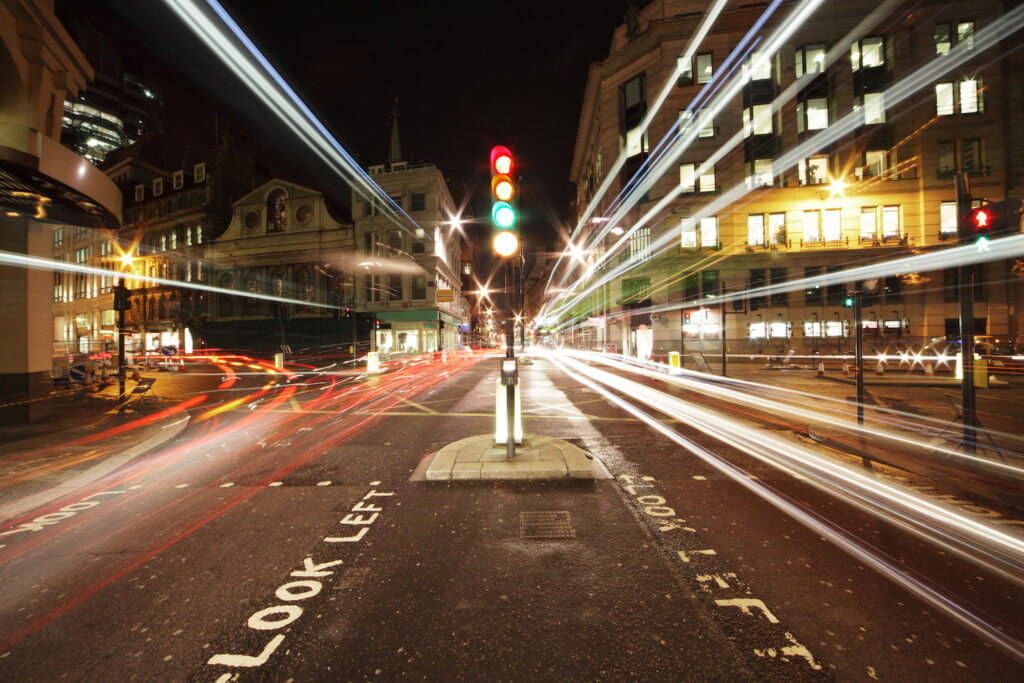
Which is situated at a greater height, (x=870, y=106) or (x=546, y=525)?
(x=870, y=106)

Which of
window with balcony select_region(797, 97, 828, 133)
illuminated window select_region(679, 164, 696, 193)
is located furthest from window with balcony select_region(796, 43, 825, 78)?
illuminated window select_region(679, 164, 696, 193)

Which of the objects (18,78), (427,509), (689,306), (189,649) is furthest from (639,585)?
(689,306)

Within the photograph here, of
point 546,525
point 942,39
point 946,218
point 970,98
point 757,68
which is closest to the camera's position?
point 546,525

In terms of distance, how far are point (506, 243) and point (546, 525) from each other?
11.8ft

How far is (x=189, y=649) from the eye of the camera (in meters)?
2.39

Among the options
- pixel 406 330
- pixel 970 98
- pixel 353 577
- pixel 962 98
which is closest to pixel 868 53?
pixel 962 98

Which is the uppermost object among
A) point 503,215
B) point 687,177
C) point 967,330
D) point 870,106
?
point 870,106

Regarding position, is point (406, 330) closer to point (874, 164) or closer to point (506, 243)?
point (506, 243)

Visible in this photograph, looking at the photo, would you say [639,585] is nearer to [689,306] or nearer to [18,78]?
[18,78]

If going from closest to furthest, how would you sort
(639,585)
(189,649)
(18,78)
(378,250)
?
1. (189,649)
2. (639,585)
3. (18,78)
4. (378,250)

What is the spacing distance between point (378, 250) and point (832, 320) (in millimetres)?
38071

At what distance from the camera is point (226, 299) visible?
3828cm

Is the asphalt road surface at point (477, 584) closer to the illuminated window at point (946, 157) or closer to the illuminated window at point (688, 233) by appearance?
the illuminated window at point (688, 233)

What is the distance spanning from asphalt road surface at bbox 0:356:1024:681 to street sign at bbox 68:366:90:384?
42.4ft
